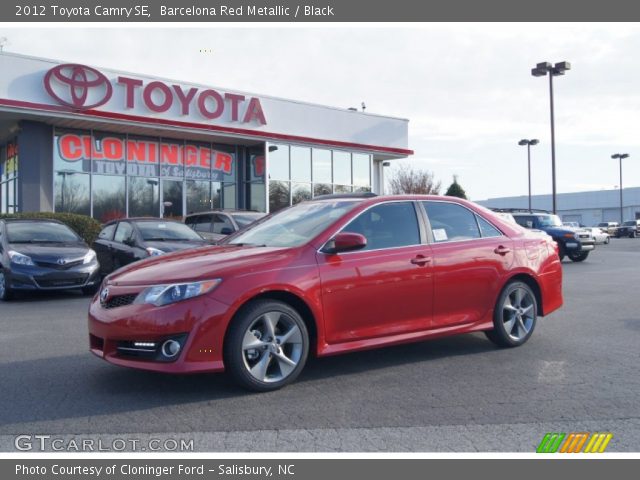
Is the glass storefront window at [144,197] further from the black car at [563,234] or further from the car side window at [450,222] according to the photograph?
the car side window at [450,222]

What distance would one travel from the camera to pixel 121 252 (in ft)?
39.9

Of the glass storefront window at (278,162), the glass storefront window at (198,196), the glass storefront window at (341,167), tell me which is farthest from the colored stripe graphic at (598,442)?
the glass storefront window at (341,167)

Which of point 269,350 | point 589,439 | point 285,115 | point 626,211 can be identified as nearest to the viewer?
point 589,439

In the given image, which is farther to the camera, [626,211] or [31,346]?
[626,211]

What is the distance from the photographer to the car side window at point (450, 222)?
19.9ft

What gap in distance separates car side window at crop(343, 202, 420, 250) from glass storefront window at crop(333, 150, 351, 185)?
19.8 metres

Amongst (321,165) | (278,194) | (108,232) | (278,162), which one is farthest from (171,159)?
(108,232)

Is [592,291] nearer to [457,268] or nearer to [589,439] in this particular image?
[457,268]

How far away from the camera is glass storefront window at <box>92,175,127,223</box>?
20.7 m

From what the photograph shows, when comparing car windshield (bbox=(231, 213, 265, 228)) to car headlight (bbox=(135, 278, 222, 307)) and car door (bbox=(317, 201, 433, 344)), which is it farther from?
car headlight (bbox=(135, 278, 222, 307))

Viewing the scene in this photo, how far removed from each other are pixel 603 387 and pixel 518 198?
10742 cm

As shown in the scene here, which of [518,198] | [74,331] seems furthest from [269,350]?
[518,198]

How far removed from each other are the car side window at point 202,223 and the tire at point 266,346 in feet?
33.4

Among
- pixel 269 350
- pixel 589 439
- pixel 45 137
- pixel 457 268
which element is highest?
pixel 45 137
